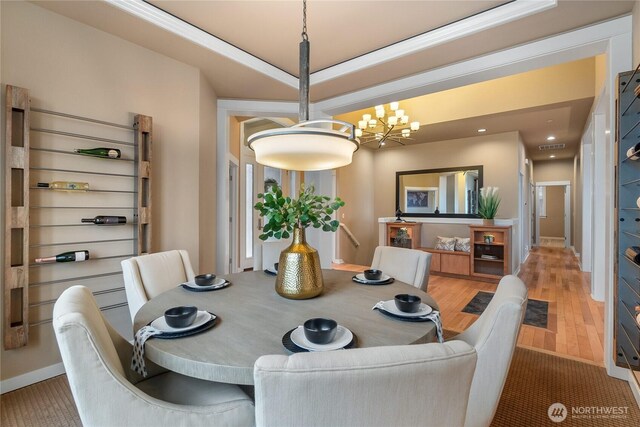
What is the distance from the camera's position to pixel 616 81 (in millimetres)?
1989

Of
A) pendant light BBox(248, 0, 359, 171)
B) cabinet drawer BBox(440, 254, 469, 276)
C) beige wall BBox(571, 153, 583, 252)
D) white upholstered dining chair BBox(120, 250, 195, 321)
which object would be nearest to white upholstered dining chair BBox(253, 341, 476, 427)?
pendant light BBox(248, 0, 359, 171)

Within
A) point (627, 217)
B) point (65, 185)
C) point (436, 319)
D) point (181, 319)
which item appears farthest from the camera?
point (65, 185)

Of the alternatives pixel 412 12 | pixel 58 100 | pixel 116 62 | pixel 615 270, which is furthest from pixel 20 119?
pixel 615 270

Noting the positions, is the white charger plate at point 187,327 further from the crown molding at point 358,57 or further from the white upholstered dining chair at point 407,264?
the crown molding at point 358,57

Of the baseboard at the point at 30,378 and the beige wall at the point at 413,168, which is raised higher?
the beige wall at the point at 413,168

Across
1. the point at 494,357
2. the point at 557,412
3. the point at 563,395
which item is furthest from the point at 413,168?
the point at 494,357

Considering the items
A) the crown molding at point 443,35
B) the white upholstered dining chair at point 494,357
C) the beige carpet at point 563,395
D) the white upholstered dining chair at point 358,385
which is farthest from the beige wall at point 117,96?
the beige carpet at point 563,395

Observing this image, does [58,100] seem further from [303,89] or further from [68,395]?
[68,395]

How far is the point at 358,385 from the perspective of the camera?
0.58 meters

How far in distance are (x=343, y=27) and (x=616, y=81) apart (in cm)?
193

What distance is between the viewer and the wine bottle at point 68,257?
1.95m

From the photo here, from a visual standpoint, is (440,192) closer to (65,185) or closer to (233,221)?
(233,221)

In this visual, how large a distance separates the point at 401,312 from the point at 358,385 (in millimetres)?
730

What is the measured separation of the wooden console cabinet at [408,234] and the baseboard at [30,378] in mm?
5006
